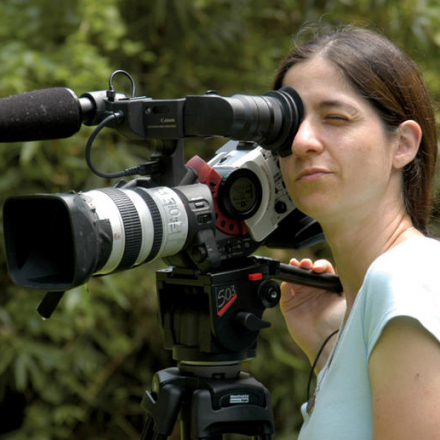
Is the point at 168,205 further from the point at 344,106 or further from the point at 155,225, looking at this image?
the point at 344,106

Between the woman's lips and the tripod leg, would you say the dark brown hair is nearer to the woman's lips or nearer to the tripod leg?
the woman's lips

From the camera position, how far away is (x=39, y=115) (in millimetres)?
1241

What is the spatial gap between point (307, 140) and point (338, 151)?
0.05 meters

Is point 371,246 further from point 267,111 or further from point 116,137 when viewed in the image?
point 116,137

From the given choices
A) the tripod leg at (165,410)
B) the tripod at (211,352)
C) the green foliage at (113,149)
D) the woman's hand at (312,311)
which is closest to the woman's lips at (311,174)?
the tripod at (211,352)

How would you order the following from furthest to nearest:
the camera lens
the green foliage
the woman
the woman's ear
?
the green foliage
the woman's ear
the camera lens
the woman

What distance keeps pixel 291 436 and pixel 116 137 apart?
130cm

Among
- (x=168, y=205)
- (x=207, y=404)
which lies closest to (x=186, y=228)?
(x=168, y=205)

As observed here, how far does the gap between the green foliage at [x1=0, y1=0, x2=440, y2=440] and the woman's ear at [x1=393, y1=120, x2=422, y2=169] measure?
136 centimetres

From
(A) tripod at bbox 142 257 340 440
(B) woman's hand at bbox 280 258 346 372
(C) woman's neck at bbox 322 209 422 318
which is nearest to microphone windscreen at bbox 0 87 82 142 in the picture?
(A) tripod at bbox 142 257 340 440

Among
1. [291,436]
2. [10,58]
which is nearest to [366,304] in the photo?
[10,58]

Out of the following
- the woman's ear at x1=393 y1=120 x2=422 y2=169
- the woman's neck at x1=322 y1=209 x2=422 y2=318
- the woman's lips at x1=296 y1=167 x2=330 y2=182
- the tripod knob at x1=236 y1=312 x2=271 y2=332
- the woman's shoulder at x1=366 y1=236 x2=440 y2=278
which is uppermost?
the woman's ear at x1=393 y1=120 x2=422 y2=169

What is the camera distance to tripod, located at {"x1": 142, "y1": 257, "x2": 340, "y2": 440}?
1.34 metres

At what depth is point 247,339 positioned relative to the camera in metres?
1.40
